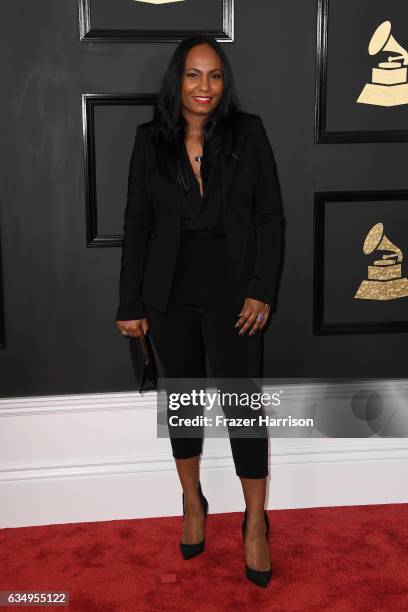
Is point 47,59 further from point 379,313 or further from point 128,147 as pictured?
point 379,313

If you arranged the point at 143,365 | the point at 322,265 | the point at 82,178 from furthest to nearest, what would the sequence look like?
1. the point at 322,265
2. the point at 82,178
3. the point at 143,365

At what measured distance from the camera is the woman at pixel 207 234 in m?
2.11

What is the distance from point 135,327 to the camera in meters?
2.27

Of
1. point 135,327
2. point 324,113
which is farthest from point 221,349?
point 324,113

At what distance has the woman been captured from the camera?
2.11 metres

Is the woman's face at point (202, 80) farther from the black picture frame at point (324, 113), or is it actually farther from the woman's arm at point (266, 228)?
the black picture frame at point (324, 113)

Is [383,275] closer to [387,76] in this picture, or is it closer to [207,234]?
[387,76]

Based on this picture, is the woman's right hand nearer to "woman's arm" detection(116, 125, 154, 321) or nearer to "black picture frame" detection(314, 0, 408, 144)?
"woman's arm" detection(116, 125, 154, 321)

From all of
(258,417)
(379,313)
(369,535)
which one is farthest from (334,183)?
(369,535)

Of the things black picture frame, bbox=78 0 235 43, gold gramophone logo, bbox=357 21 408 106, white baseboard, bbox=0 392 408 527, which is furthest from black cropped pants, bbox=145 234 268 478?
gold gramophone logo, bbox=357 21 408 106

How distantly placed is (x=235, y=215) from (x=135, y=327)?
0.49 metres

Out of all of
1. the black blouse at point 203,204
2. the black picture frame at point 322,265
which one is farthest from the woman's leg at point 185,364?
the black picture frame at point 322,265

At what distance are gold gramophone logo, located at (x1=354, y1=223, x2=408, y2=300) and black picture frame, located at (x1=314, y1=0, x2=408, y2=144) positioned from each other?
0.35 meters

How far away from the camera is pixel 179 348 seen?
223cm
